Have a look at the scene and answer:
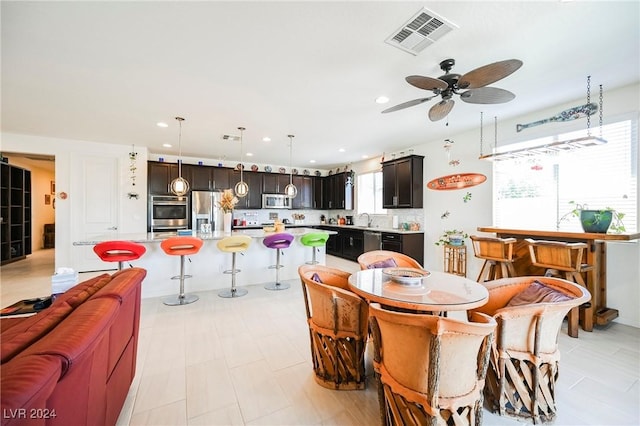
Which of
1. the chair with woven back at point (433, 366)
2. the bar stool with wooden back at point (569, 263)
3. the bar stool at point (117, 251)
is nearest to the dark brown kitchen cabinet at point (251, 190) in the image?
the bar stool at point (117, 251)

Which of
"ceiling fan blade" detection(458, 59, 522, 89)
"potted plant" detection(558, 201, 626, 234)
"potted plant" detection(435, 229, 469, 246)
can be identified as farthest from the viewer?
"potted plant" detection(435, 229, 469, 246)

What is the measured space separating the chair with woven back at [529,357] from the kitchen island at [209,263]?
328 centimetres

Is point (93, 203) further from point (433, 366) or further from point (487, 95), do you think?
point (487, 95)

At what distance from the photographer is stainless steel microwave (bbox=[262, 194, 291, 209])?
7325mm

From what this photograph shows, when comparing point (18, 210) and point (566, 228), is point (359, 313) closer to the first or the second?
point (566, 228)

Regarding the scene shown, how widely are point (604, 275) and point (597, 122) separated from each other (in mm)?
1890

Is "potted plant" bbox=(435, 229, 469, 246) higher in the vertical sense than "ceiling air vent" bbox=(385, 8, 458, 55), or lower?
lower

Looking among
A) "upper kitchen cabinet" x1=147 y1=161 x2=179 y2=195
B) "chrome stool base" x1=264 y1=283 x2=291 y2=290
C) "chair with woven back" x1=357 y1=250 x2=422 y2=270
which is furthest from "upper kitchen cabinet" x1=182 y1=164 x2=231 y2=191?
"chair with woven back" x1=357 y1=250 x2=422 y2=270

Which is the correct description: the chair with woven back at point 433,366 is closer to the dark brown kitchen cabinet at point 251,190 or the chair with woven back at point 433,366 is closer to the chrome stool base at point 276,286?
the chrome stool base at point 276,286

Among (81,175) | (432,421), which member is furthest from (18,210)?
(432,421)

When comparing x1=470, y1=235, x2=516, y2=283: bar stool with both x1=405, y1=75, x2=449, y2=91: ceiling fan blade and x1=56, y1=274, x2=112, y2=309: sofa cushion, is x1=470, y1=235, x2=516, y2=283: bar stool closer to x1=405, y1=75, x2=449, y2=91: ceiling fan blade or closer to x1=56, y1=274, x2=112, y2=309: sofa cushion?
x1=405, y1=75, x2=449, y2=91: ceiling fan blade

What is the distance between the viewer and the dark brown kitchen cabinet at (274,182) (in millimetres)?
7324

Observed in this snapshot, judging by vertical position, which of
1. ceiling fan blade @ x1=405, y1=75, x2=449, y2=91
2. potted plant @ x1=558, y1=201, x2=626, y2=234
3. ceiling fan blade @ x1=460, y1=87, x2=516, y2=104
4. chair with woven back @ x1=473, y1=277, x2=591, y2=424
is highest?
ceiling fan blade @ x1=405, y1=75, x2=449, y2=91

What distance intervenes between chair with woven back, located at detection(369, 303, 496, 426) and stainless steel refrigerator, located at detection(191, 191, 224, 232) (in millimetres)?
5648
